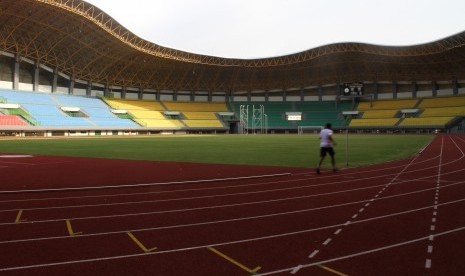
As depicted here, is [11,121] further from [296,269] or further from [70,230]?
[296,269]

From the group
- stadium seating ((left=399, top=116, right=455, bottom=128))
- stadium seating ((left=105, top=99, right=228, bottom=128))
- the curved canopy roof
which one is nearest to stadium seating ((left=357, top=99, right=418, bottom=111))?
the curved canopy roof

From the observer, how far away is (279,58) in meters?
78.1

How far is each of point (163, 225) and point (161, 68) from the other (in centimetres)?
7585

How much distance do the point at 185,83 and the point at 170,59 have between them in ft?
53.1

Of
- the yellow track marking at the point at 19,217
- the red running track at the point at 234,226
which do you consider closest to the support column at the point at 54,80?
the red running track at the point at 234,226

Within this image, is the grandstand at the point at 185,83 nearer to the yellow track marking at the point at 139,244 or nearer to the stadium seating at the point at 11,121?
the stadium seating at the point at 11,121

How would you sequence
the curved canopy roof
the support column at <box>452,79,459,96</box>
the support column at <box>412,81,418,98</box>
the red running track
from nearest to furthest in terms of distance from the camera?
the red running track
the curved canopy roof
the support column at <box>452,79,459,96</box>
the support column at <box>412,81,418,98</box>

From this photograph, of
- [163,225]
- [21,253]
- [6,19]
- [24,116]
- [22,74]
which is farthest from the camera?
[22,74]

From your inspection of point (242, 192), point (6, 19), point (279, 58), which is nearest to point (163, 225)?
point (242, 192)

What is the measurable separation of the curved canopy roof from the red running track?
4448 centimetres

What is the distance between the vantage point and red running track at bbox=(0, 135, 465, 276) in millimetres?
4828

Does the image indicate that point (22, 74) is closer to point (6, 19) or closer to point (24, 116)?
point (24, 116)

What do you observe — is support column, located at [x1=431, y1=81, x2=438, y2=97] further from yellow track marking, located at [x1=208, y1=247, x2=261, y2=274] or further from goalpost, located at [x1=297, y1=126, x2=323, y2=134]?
yellow track marking, located at [x1=208, y1=247, x2=261, y2=274]

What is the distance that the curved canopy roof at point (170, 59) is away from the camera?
2098 inches
